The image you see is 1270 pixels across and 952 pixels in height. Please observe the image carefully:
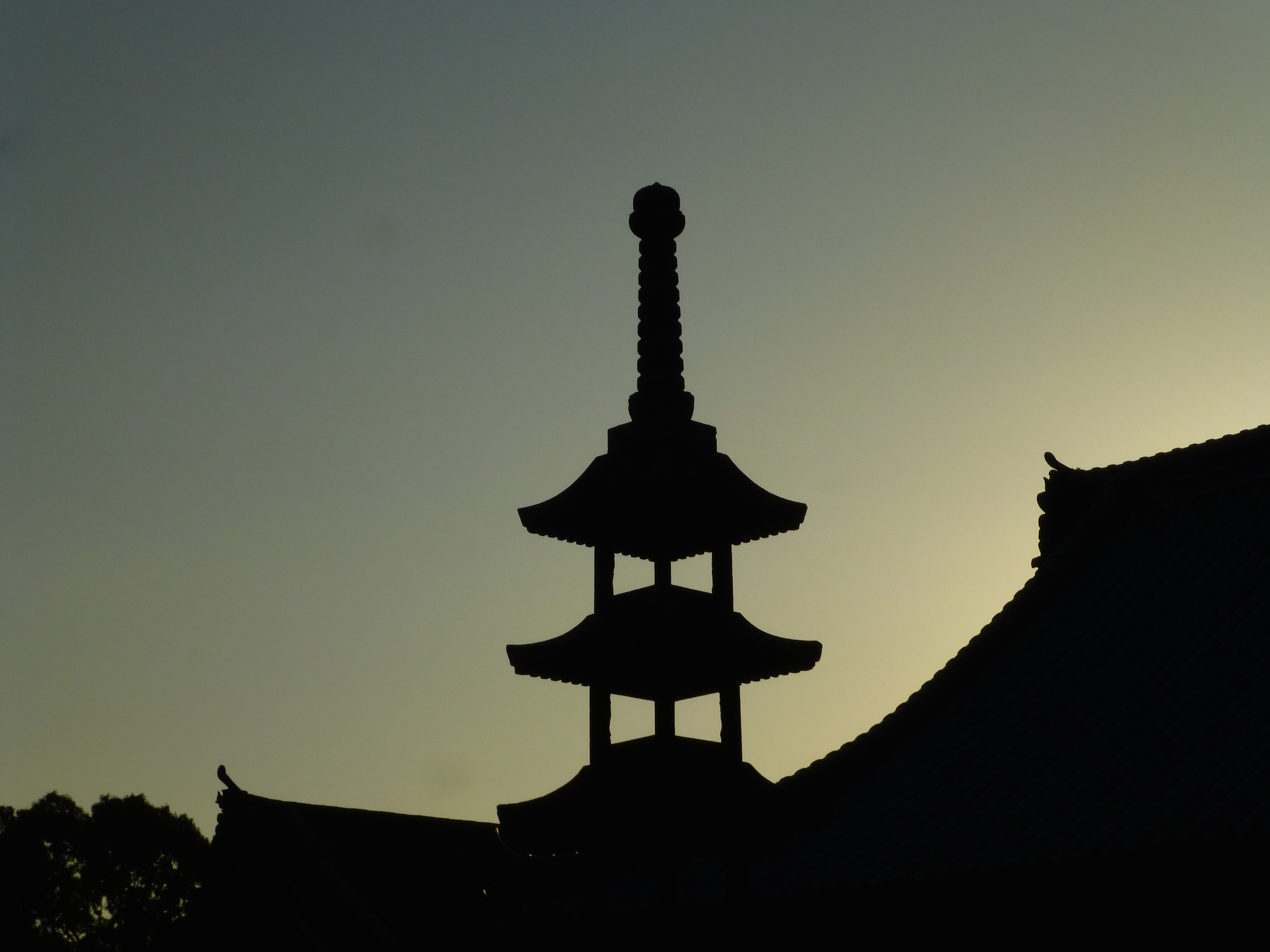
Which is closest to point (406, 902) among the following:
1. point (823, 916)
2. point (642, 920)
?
point (642, 920)

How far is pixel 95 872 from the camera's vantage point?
4219 centimetres

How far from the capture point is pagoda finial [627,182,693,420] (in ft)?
35.8

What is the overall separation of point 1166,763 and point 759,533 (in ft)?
14.2

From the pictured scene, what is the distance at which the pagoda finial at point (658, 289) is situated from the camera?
10.9m

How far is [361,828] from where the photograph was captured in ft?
65.6

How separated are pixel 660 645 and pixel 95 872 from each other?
38259 mm

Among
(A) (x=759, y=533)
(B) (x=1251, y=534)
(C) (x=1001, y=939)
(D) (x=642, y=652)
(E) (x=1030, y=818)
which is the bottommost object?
(C) (x=1001, y=939)

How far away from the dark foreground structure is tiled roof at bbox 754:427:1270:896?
32 mm

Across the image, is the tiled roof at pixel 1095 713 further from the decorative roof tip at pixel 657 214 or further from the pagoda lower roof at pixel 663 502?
the decorative roof tip at pixel 657 214

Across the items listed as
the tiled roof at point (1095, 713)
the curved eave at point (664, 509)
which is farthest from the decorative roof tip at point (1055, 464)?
the curved eave at point (664, 509)

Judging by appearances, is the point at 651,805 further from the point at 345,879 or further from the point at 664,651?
the point at 345,879

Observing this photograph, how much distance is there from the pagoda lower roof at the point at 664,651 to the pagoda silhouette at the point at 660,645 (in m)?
0.01

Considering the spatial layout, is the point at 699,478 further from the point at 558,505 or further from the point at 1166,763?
the point at 1166,763

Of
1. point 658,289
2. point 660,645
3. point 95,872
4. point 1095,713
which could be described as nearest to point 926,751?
point 1095,713
